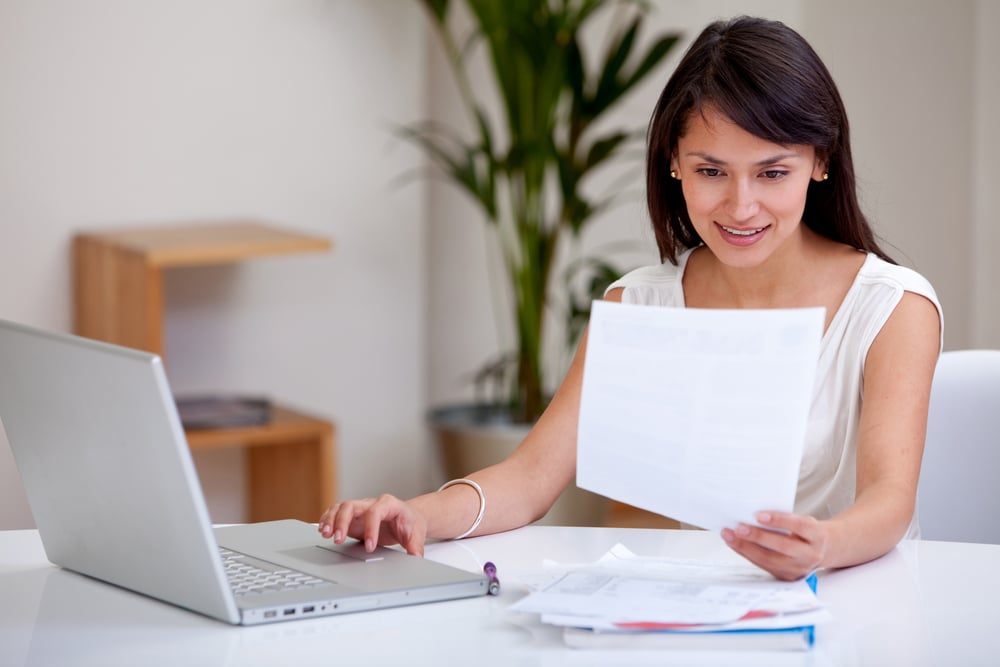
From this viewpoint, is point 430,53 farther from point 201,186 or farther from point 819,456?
point 819,456

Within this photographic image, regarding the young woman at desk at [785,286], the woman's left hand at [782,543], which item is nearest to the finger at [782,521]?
the woman's left hand at [782,543]

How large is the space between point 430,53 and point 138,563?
3721 millimetres

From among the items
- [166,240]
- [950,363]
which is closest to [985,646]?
[950,363]

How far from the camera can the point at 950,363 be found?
5.82ft

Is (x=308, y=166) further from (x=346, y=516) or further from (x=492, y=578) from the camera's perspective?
(x=492, y=578)

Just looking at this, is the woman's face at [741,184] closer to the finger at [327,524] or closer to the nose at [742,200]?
the nose at [742,200]

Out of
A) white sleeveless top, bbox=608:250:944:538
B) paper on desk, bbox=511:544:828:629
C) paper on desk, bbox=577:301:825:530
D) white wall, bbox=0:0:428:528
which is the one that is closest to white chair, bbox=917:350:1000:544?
white sleeveless top, bbox=608:250:944:538

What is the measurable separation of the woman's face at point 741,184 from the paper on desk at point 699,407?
465 millimetres

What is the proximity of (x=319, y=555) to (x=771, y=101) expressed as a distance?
751 mm

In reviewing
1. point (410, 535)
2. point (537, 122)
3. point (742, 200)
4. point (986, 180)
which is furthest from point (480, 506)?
point (986, 180)

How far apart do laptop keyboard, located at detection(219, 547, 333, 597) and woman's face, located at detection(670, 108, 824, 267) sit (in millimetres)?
694

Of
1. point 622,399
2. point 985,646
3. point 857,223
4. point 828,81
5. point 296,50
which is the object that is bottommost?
point 985,646

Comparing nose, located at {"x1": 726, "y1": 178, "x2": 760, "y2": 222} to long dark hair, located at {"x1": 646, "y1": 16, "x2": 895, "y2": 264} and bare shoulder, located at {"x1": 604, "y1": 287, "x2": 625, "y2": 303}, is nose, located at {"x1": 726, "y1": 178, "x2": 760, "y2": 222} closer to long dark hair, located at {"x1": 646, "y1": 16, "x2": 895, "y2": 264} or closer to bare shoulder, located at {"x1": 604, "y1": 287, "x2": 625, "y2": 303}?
long dark hair, located at {"x1": 646, "y1": 16, "x2": 895, "y2": 264}

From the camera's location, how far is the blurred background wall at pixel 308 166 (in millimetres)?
3199
